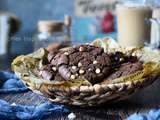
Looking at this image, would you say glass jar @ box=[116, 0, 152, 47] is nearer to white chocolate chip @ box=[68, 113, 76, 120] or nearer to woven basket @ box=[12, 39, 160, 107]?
woven basket @ box=[12, 39, 160, 107]

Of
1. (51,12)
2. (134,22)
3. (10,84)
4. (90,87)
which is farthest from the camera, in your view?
(51,12)

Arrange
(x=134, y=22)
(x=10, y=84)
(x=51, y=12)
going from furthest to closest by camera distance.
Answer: (x=51, y=12) < (x=134, y=22) < (x=10, y=84)

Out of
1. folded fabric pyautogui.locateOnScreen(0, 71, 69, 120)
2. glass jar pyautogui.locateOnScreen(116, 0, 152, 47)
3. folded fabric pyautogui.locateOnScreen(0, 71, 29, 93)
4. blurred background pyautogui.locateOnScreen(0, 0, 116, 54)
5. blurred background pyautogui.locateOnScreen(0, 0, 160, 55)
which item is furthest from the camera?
blurred background pyautogui.locateOnScreen(0, 0, 116, 54)

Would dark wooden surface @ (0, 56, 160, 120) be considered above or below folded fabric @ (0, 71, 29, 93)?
below

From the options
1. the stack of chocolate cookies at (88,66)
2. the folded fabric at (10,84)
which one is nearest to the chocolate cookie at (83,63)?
the stack of chocolate cookies at (88,66)

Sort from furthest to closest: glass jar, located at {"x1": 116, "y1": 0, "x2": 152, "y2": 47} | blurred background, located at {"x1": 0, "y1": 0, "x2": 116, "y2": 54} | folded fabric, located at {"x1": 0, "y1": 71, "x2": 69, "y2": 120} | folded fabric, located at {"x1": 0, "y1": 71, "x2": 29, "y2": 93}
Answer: blurred background, located at {"x1": 0, "y1": 0, "x2": 116, "y2": 54} < glass jar, located at {"x1": 116, "y1": 0, "x2": 152, "y2": 47} < folded fabric, located at {"x1": 0, "y1": 71, "x2": 29, "y2": 93} < folded fabric, located at {"x1": 0, "y1": 71, "x2": 69, "y2": 120}

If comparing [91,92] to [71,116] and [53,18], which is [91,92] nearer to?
[71,116]

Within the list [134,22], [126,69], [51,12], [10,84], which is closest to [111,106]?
[126,69]

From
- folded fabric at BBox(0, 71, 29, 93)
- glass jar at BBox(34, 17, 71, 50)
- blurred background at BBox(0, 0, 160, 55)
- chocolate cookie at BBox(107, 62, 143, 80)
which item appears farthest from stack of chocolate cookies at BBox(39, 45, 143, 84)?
blurred background at BBox(0, 0, 160, 55)
